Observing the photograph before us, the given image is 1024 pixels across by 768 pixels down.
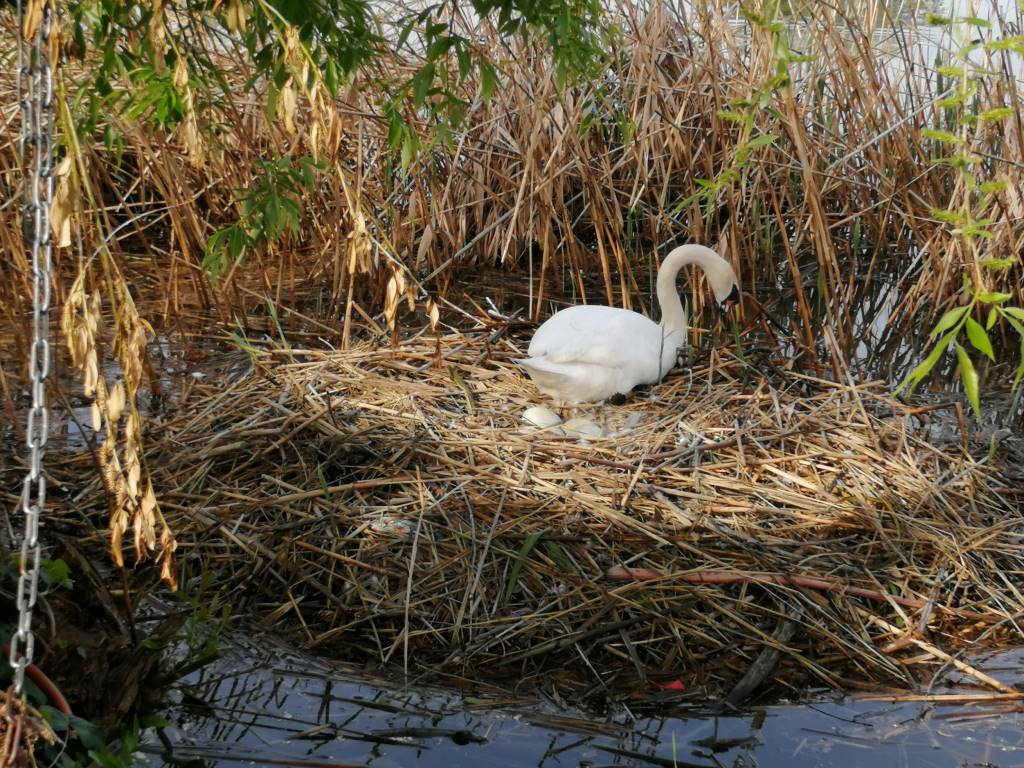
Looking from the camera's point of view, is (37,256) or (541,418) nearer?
(37,256)

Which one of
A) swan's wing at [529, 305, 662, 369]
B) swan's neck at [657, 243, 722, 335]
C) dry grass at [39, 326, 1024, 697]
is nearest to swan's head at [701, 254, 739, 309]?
swan's neck at [657, 243, 722, 335]

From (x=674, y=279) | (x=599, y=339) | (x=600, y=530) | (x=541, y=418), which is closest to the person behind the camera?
(x=600, y=530)

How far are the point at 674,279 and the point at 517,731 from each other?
7.04 ft

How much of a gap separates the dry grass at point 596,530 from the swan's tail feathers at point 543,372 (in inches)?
4.2

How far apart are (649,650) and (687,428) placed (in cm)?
104

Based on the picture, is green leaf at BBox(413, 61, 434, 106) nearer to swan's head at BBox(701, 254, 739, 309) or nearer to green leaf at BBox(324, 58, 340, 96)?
green leaf at BBox(324, 58, 340, 96)

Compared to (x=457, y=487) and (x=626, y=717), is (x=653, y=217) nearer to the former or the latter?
(x=457, y=487)

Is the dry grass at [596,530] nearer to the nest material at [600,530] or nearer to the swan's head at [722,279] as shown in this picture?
the nest material at [600,530]

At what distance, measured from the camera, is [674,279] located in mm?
4051

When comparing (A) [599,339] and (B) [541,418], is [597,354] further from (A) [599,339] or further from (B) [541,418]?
(B) [541,418]

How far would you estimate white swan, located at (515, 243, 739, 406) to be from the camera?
363cm

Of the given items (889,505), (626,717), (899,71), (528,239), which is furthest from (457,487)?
(899,71)

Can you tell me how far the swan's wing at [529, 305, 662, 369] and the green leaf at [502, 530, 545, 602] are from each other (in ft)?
3.00

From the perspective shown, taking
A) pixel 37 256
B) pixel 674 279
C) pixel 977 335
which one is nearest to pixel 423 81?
pixel 37 256
